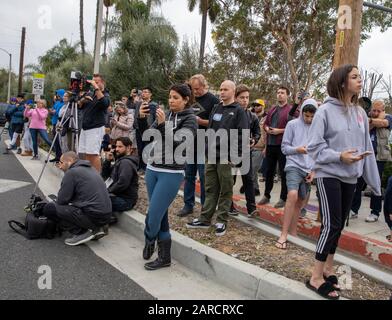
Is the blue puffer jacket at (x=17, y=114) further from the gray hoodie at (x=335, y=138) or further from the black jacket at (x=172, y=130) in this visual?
the gray hoodie at (x=335, y=138)

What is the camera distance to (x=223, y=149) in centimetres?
463

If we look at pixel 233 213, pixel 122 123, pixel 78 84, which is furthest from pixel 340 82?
pixel 122 123

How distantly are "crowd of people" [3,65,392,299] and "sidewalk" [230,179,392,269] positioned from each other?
0.25 meters

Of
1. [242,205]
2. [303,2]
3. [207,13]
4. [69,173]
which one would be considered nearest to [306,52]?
[303,2]

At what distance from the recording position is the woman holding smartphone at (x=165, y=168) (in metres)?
3.78

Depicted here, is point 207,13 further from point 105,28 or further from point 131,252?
point 131,252

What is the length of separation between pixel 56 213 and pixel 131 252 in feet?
3.20

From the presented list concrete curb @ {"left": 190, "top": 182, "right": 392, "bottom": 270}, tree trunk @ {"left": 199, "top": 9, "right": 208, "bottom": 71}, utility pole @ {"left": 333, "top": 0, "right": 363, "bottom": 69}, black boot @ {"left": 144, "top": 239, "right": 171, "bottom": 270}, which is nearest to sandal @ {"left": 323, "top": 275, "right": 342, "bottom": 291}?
concrete curb @ {"left": 190, "top": 182, "right": 392, "bottom": 270}

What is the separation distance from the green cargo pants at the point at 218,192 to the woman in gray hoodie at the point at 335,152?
157 centimetres

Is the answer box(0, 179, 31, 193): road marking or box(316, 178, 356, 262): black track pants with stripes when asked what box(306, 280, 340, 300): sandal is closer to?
box(316, 178, 356, 262): black track pants with stripes

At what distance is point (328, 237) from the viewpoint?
3.12m

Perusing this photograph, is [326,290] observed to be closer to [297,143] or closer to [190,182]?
[297,143]
